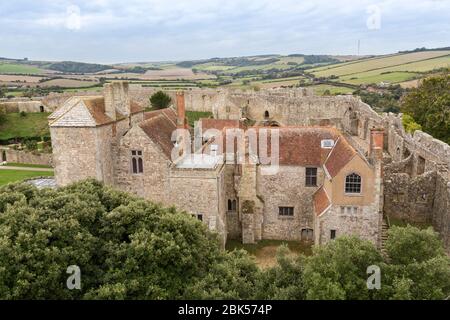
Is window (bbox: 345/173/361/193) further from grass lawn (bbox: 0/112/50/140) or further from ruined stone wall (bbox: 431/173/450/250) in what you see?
grass lawn (bbox: 0/112/50/140)

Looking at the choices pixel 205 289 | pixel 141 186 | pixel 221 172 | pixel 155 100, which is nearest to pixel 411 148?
pixel 221 172

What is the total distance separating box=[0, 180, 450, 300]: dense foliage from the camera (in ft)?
40.4

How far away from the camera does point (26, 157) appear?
50500 mm

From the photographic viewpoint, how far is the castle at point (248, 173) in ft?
76.6

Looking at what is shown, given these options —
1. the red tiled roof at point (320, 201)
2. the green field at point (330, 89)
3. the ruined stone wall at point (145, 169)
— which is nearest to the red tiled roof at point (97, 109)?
the ruined stone wall at point (145, 169)

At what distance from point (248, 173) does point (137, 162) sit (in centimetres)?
714

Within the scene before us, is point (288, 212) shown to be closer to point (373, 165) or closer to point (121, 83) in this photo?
point (373, 165)

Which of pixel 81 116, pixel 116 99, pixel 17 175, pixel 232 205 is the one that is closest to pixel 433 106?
pixel 232 205

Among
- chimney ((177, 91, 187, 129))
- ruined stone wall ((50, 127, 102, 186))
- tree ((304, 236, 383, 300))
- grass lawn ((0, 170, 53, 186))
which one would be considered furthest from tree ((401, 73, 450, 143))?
grass lawn ((0, 170, 53, 186))

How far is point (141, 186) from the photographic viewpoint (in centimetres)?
2606

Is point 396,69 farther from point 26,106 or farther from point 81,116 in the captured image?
point 81,116
